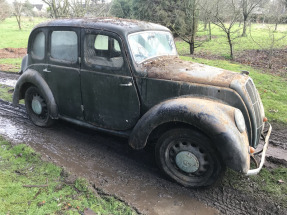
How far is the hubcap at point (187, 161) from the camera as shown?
3117 millimetres

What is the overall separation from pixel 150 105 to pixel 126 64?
2.25 ft

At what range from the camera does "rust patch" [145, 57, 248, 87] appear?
3.16 metres

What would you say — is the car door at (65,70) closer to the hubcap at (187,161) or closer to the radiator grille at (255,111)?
the hubcap at (187,161)

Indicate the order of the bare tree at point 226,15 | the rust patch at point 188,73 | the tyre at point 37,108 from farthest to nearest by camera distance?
the bare tree at point 226,15 → the tyre at point 37,108 → the rust patch at point 188,73

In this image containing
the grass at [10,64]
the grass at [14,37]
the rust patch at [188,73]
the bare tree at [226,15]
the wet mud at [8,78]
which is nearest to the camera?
the rust patch at [188,73]

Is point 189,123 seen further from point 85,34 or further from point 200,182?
point 85,34

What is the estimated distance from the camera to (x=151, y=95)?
341 centimetres

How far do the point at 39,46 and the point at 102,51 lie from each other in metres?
1.57

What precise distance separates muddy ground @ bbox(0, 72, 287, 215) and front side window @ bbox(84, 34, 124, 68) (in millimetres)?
1466

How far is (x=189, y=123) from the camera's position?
296cm

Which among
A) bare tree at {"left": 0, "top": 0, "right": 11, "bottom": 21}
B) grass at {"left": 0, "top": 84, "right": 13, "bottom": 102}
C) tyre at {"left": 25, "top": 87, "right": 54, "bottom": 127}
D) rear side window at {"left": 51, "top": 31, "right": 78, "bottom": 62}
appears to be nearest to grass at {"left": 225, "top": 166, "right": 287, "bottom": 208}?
rear side window at {"left": 51, "top": 31, "right": 78, "bottom": 62}

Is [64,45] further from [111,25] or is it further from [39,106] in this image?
[39,106]

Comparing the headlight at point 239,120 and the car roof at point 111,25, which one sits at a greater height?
the car roof at point 111,25

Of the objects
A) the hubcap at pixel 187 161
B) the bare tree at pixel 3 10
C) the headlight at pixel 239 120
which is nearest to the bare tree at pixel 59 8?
the hubcap at pixel 187 161
